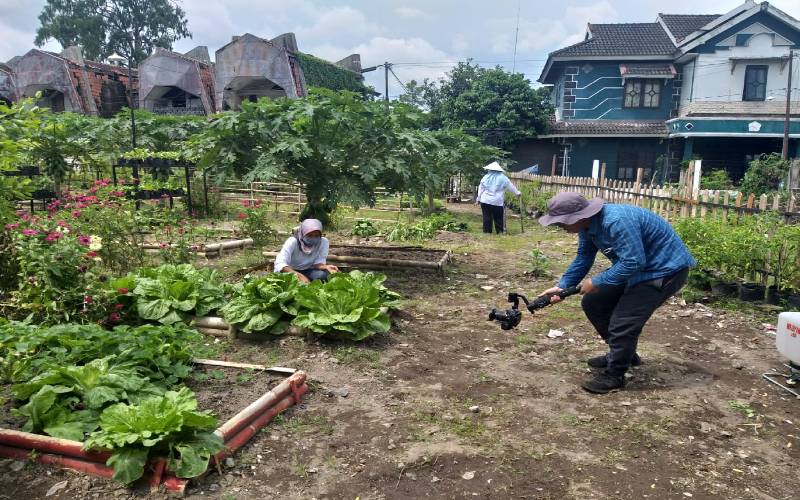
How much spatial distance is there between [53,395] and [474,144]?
12121 millimetres

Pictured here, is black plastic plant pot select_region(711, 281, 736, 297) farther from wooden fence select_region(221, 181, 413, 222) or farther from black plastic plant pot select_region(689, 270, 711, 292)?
wooden fence select_region(221, 181, 413, 222)

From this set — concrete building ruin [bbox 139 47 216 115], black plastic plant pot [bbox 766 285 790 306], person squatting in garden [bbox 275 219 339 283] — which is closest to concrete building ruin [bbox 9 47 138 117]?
concrete building ruin [bbox 139 47 216 115]

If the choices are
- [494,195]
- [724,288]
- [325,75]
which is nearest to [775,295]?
[724,288]

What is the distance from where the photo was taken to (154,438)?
284cm

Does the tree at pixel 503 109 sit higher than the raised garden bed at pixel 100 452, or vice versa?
the tree at pixel 503 109

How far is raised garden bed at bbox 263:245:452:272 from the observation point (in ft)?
25.8

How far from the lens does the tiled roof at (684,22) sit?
2675cm

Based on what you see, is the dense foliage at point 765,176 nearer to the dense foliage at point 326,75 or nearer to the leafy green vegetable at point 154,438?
the dense foliage at point 326,75

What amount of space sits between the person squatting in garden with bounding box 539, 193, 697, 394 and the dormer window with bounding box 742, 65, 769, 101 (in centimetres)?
2640

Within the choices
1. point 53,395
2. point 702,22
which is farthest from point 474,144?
point 702,22

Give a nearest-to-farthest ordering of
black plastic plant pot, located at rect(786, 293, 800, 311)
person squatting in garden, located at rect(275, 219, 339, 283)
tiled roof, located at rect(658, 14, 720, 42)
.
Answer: person squatting in garden, located at rect(275, 219, 339, 283) < black plastic plant pot, located at rect(786, 293, 800, 311) < tiled roof, located at rect(658, 14, 720, 42)

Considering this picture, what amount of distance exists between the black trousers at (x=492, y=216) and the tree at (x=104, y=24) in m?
41.6

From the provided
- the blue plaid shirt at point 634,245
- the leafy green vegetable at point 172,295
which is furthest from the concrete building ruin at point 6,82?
the blue plaid shirt at point 634,245

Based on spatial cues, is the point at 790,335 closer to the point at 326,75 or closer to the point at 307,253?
the point at 307,253
